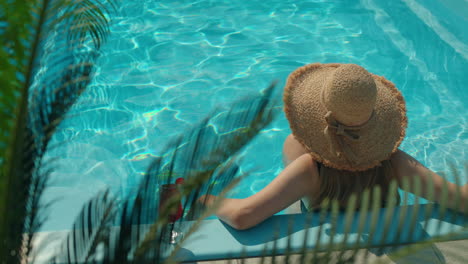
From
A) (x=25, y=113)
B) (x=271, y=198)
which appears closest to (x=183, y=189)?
(x=25, y=113)

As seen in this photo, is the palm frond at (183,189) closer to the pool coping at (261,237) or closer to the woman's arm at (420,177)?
the pool coping at (261,237)

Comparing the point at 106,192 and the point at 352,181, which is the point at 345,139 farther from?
the point at 106,192

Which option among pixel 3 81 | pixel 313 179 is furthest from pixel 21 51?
pixel 313 179

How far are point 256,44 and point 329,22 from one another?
46.2 inches

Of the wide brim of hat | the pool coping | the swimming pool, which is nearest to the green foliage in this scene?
the pool coping

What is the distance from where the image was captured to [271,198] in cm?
249

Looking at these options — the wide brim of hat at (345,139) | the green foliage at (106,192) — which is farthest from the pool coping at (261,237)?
the green foliage at (106,192)

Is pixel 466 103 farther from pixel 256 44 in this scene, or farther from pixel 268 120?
pixel 268 120

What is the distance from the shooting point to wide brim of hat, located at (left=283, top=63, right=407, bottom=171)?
256 cm

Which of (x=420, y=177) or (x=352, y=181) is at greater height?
(x=420, y=177)

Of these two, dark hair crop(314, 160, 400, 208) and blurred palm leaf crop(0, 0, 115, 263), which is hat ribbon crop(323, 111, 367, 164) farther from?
blurred palm leaf crop(0, 0, 115, 263)

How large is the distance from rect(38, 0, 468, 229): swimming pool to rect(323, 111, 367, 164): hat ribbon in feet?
5.93

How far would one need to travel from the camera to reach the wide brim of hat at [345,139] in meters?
2.56

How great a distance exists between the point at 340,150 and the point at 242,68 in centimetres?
311
